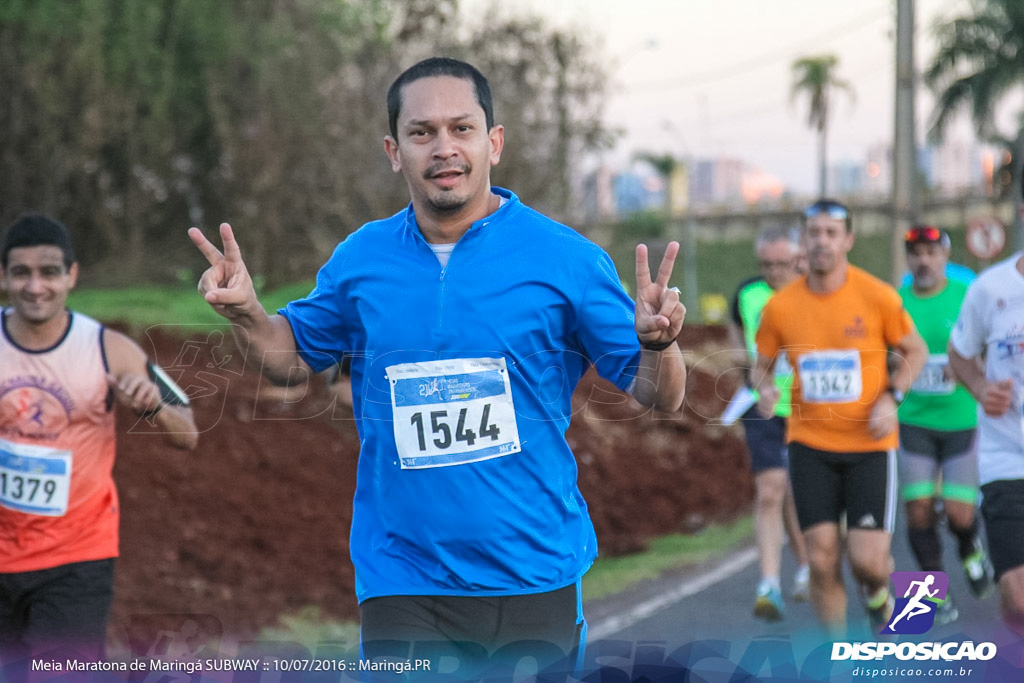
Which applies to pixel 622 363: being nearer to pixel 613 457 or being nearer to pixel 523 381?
pixel 523 381

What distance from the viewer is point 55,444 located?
4992 mm

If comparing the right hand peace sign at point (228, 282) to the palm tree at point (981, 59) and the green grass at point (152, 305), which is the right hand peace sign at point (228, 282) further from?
the palm tree at point (981, 59)

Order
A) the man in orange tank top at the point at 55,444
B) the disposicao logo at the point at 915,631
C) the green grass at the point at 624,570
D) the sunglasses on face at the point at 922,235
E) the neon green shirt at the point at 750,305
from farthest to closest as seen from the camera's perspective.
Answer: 1. the neon green shirt at the point at 750,305
2. the sunglasses on face at the point at 922,235
3. the green grass at the point at 624,570
4. the man in orange tank top at the point at 55,444
5. the disposicao logo at the point at 915,631

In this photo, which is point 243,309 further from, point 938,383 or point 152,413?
point 938,383

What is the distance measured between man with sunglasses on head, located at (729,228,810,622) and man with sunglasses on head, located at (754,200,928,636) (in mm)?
873

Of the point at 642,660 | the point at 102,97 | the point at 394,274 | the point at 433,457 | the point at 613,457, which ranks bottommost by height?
the point at 613,457

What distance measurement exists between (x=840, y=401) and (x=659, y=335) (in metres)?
3.66

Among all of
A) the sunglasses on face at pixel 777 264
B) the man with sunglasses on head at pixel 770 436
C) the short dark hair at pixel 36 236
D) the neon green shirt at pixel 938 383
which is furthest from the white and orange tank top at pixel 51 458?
the neon green shirt at pixel 938 383

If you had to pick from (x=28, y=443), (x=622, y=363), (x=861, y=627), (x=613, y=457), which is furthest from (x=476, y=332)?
(x=613, y=457)

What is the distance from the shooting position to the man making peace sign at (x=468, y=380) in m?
3.61

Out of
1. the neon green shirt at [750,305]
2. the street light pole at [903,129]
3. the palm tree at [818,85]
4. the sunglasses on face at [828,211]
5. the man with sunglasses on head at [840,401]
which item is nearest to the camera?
the man with sunglasses on head at [840,401]

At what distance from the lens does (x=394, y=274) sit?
147 inches

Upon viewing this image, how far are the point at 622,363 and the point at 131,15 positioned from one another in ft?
Answer: 53.7

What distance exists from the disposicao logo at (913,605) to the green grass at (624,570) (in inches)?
120
